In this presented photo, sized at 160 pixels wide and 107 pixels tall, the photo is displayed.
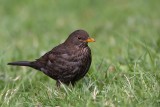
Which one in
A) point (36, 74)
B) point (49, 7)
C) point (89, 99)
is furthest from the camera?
point (49, 7)

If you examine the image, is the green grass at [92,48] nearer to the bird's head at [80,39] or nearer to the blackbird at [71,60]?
the blackbird at [71,60]

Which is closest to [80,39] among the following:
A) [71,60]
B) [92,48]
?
[71,60]

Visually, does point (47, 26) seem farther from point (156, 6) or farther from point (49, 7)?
point (156, 6)

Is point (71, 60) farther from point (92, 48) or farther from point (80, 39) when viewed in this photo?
point (92, 48)

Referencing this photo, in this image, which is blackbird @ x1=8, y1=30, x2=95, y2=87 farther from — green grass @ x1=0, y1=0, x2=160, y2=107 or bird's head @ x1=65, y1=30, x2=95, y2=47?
green grass @ x1=0, y1=0, x2=160, y2=107

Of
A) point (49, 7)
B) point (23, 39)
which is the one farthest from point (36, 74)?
point (49, 7)

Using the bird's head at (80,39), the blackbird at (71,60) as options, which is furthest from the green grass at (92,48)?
the bird's head at (80,39)

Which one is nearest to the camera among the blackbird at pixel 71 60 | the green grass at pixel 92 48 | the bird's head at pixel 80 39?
the green grass at pixel 92 48
